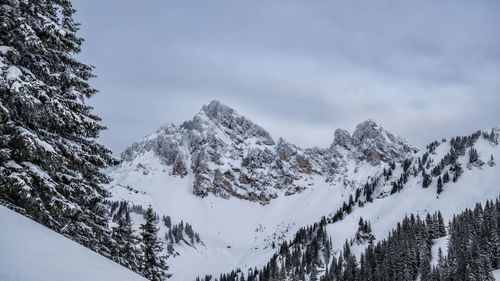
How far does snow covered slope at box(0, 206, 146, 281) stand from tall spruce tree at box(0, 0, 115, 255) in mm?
4645

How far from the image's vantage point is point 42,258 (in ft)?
17.5

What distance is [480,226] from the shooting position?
318ft

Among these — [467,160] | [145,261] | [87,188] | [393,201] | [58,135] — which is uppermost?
[467,160]

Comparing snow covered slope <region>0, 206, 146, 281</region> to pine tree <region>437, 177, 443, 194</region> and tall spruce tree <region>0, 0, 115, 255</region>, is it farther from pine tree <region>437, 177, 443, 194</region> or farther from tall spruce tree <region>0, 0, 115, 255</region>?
pine tree <region>437, 177, 443, 194</region>

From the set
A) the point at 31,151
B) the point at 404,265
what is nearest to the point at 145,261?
the point at 31,151

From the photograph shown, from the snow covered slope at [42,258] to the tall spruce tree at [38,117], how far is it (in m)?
4.65

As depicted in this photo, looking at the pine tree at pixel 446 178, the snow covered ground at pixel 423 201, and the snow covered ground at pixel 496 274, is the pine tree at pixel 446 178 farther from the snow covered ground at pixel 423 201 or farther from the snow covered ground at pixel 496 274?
the snow covered ground at pixel 496 274

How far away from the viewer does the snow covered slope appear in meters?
4.72

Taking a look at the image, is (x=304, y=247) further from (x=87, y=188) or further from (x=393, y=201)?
(x=87, y=188)

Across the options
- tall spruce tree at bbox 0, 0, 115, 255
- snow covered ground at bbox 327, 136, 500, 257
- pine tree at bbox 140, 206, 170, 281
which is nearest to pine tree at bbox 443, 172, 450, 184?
snow covered ground at bbox 327, 136, 500, 257

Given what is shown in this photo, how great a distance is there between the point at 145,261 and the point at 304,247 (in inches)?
5444

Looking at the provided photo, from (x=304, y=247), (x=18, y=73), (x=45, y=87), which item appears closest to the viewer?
(x=18, y=73)

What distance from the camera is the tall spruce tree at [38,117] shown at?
10258mm

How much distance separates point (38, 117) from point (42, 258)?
7893mm
